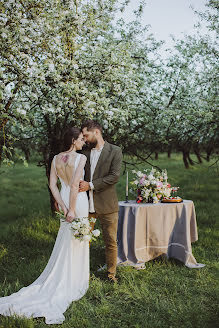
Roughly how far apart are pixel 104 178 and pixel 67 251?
1.25 meters

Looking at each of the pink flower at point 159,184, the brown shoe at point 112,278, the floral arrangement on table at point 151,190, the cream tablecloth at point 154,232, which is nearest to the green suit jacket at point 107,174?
the brown shoe at point 112,278

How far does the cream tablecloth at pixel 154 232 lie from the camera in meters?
7.17

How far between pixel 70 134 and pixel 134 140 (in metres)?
6.18

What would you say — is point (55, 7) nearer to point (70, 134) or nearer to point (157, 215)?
point (70, 134)

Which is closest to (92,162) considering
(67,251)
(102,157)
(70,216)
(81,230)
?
(102,157)

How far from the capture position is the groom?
5.92 meters

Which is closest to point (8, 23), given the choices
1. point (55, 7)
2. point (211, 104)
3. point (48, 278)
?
point (55, 7)

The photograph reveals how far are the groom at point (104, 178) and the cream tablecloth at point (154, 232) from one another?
1.09 m

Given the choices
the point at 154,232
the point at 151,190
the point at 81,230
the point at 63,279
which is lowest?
the point at 63,279

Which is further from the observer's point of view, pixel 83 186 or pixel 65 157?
pixel 83 186

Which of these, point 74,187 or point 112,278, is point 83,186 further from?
point 112,278

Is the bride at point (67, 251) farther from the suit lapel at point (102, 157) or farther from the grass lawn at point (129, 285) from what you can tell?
the suit lapel at point (102, 157)

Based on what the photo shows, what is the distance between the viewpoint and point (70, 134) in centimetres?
545

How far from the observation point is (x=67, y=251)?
549 centimetres
